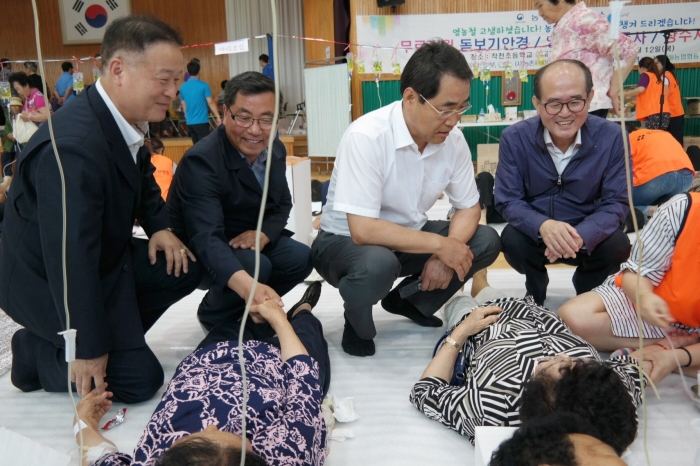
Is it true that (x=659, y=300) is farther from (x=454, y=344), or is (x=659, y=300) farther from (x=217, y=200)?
(x=217, y=200)

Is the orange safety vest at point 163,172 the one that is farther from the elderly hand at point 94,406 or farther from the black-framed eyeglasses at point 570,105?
the black-framed eyeglasses at point 570,105

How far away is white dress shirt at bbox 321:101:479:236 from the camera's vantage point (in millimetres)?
2018

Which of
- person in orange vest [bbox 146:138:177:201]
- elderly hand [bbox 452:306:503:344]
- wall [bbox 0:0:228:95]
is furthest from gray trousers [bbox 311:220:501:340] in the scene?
wall [bbox 0:0:228:95]

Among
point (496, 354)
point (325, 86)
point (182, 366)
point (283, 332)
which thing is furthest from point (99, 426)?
point (325, 86)

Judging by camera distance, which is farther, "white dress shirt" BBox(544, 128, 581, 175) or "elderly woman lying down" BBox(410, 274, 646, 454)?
"white dress shirt" BBox(544, 128, 581, 175)

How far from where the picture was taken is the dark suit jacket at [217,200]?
1.99 meters

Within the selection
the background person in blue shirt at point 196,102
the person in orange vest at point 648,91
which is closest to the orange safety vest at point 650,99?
the person in orange vest at point 648,91

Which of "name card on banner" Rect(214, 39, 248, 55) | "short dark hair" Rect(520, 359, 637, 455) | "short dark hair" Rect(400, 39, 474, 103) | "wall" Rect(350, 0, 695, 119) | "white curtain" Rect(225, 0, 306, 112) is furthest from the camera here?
"white curtain" Rect(225, 0, 306, 112)

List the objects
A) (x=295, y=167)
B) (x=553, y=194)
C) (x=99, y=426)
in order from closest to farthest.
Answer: (x=99, y=426) < (x=553, y=194) < (x=295, y=167)

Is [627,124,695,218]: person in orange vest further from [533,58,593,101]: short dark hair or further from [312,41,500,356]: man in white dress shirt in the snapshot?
[312,41,500,356]: man in white dress shirt

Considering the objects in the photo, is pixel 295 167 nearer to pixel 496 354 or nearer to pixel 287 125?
pixel 496 354

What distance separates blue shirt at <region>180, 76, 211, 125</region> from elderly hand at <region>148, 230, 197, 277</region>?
560 cm

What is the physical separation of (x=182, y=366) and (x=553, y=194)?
159 cm

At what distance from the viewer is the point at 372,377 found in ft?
6.41
